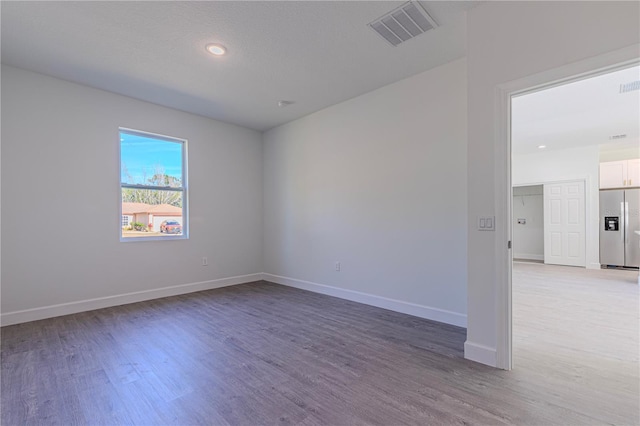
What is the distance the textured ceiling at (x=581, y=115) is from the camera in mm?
3691

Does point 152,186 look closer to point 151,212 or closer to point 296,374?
point 151,212

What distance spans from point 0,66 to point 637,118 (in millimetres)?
9036

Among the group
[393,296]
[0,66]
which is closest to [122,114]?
[0,66]

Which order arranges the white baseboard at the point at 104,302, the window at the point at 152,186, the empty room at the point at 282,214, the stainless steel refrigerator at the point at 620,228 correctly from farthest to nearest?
1. the stainless steel refrigerator at the point at 620,228
2. the window at the point at 152,186
3. the white baseboard at the point at 104,302
4. the empty room at the point at 282,214

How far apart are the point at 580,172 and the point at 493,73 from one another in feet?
21.4

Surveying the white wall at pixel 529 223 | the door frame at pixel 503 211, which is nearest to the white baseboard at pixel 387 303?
the door frame at pixel 503 211

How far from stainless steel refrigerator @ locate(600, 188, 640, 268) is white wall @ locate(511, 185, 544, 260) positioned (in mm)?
1482

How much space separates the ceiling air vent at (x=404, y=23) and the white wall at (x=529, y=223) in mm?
7435

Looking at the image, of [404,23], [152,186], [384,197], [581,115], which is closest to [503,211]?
[384,197]

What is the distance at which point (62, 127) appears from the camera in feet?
11.9

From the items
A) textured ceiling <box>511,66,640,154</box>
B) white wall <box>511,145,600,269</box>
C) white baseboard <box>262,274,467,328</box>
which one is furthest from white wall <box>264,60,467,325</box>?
white wall <box>511,145,600,269</box>

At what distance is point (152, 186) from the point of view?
4.45 meters

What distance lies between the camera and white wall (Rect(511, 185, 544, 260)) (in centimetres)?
810

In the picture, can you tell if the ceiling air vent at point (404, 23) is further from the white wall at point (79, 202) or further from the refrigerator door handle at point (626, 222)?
the refrigerator door handle at point (626, 222)
